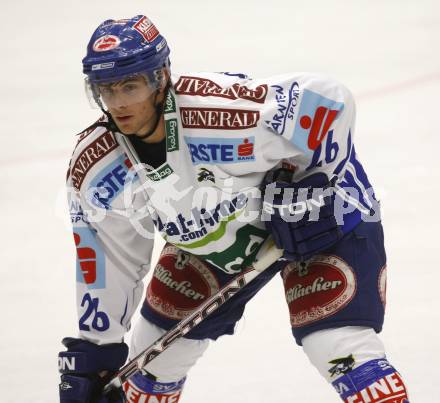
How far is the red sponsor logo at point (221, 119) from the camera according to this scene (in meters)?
2.88

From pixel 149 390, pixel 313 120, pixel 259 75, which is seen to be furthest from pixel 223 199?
pixel 259 75

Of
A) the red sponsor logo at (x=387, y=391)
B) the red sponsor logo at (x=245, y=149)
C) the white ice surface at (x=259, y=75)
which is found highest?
the red sponsor logo at (x=245, y=149)

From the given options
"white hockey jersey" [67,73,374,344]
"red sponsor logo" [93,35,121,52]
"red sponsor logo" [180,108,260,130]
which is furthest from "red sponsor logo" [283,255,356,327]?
"red sponsor logo" [93,35,121,52]

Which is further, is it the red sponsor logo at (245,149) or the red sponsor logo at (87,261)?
the red sponsor logo at (87,261)

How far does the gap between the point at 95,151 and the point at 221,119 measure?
360mm

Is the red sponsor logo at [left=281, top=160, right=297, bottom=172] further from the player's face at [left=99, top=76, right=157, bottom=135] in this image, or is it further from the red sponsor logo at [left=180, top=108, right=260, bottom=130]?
the player's face at [left=99, top=76, right=157, bottom=135]

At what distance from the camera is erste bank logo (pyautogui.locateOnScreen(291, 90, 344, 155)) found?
9.53 feet

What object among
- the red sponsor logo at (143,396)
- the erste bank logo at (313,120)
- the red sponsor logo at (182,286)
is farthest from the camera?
the red sponsor logo at (143,396)

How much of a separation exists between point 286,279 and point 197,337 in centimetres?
34

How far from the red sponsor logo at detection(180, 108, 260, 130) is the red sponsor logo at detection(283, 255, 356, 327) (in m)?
0.44

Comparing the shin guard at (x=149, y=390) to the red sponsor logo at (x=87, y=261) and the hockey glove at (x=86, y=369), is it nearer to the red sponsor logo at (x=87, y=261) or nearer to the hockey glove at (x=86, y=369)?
the hockey glove at (x=86, y=369)

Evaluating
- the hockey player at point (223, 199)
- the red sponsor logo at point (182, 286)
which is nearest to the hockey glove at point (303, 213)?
the hockey player at point (223, 199)

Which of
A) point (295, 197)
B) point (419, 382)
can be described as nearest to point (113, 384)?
point (295, 197)

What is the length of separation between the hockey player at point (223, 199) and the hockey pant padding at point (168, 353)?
0.13 meters
